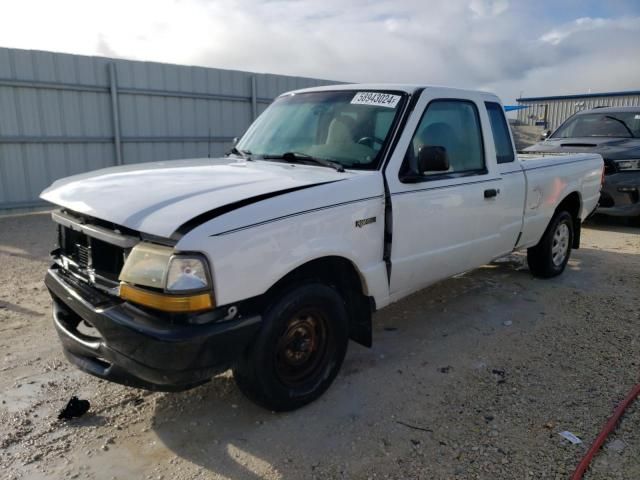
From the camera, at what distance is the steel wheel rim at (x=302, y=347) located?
304 cm

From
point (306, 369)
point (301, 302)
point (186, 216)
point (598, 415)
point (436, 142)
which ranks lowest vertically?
point (598, 415)

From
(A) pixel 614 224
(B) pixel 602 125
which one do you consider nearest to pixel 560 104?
(B) pixel 602 125

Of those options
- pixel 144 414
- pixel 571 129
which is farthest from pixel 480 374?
pixel 571 129

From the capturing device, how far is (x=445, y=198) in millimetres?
3912

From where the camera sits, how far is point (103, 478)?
2609 millimetres

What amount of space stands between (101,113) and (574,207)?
8.65m

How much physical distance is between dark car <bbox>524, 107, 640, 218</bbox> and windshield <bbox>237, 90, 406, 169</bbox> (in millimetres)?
5572

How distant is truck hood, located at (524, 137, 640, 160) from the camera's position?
8.82 m

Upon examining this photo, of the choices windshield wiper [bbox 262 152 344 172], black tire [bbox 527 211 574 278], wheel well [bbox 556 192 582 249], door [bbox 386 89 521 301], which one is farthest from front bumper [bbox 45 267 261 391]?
wheel well [bbox 556 192 582 249]

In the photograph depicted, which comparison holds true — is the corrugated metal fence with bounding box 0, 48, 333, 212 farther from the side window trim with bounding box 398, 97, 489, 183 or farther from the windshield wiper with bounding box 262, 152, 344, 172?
the side window trim with bounding box 398, 97, 489, 183

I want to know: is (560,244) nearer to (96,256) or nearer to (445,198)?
(445,198)

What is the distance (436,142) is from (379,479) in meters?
2.43

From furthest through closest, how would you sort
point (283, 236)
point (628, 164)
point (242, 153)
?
1. point (628, 164)
2. point (242, 153)
3. point (283, 236)

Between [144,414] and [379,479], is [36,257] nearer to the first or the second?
[144,414]
